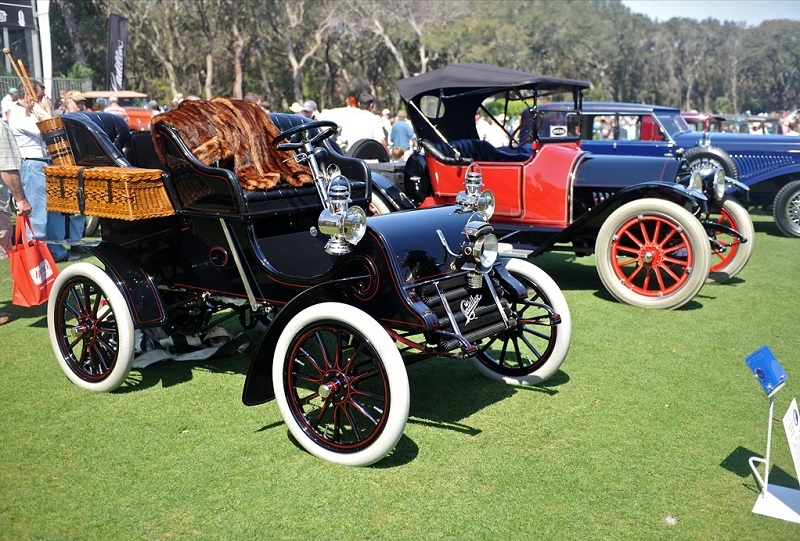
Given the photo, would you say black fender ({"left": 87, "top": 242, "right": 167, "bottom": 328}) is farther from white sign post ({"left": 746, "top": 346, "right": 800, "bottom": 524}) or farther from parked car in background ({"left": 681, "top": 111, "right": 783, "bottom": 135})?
parked car in background ({"left": 681, "top": 111, "right": 783, "bottom": 135})

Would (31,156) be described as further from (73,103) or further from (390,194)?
(390,194)

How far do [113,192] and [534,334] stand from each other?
2537mm

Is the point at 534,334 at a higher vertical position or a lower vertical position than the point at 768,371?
lower

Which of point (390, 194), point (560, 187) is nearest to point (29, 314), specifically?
point (390, 194)

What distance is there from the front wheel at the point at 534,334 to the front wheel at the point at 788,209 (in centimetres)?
791

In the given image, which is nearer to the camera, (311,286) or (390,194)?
(311,286)

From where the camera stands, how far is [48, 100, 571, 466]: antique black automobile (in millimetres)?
3658

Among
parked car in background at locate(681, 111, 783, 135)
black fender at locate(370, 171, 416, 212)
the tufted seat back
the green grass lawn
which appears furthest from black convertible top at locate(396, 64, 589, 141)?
parked car in background at locate(681, 111, 783, 135)

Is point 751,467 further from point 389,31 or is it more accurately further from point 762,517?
point 389,31

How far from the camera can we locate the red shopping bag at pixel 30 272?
5.60 meters

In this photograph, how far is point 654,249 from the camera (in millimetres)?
6754

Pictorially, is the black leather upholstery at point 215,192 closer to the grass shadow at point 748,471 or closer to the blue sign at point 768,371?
the blue sign at point 768,371

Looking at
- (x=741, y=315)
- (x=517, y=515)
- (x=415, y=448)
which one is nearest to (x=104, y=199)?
(x=415, y=448)

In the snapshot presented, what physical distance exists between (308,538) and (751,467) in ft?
6.54
